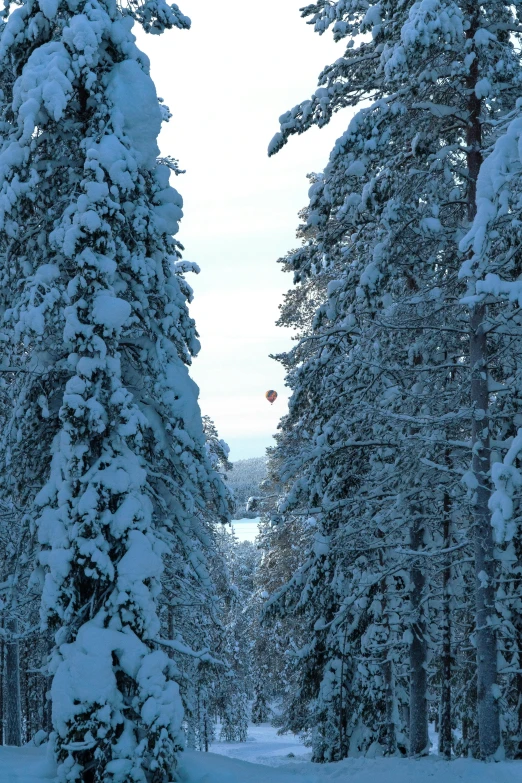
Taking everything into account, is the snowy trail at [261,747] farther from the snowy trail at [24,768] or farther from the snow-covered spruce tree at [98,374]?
the snow-covered spruce tree at [98,374]

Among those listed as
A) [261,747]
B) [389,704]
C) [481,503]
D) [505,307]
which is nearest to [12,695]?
[389,704]

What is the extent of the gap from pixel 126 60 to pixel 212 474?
479 centimetres

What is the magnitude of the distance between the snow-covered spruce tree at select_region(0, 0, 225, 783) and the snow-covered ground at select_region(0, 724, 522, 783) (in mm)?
655

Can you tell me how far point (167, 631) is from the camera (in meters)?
16.4

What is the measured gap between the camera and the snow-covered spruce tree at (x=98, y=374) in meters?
7.07

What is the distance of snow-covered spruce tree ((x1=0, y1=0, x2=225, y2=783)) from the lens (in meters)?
7.07

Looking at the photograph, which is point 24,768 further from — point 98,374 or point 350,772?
point 98,374

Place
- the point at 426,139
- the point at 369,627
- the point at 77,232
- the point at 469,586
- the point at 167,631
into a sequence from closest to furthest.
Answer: the point at 77,232, the point at 426,139, the point at 469,586, the point at 369,627, the point at 167,631

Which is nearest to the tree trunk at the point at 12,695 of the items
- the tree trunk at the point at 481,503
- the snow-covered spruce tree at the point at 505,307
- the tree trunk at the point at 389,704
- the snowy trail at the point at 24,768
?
the tree trunk at the point at 389,704

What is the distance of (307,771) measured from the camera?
357 inches

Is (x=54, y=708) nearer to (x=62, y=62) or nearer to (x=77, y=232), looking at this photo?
(x=77, y=232)

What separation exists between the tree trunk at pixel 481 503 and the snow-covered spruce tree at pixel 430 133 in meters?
0.01

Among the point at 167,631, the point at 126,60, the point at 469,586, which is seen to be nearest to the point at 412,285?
the point at 469,586

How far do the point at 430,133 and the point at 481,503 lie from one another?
5255mm
